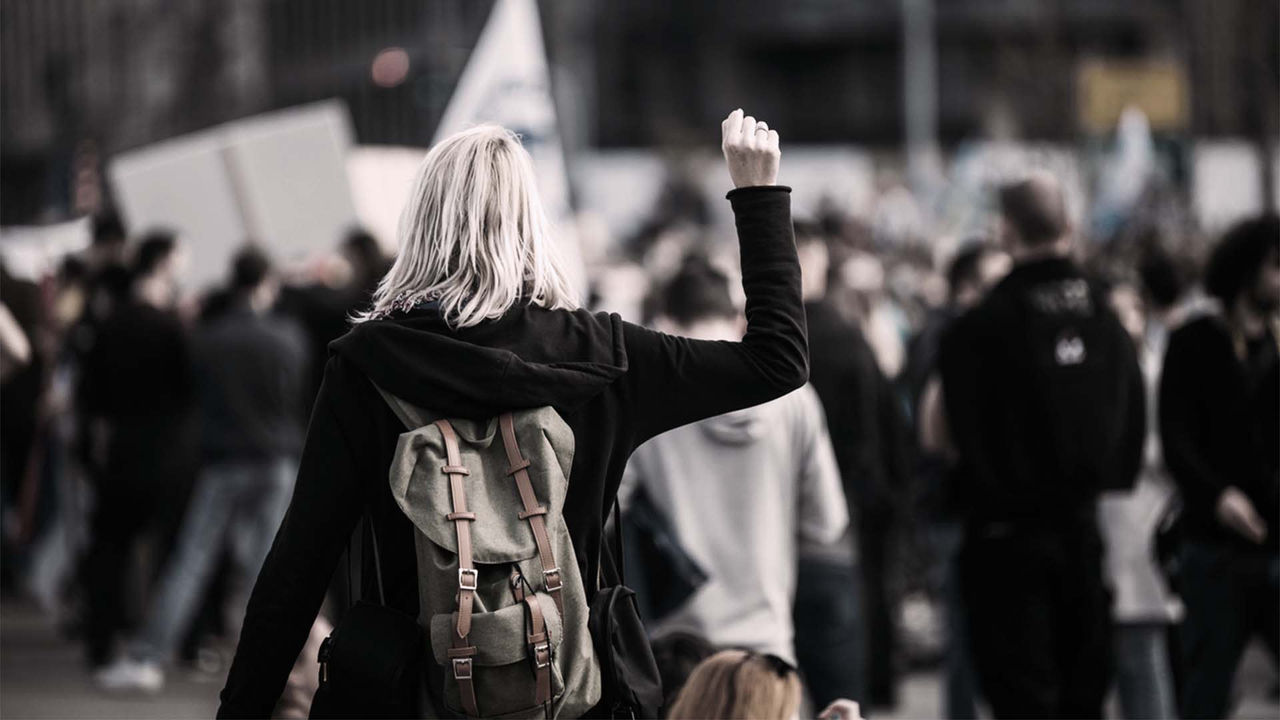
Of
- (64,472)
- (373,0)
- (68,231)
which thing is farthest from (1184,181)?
(373,0)

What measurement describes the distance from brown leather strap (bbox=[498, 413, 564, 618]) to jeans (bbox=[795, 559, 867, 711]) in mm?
3461

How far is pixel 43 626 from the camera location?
1236 cm

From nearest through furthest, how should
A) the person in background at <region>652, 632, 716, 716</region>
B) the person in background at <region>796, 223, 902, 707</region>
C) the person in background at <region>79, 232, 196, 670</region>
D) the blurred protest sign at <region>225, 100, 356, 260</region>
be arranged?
the person in background at <region>652, 632, 716, 716</region> → the person in background at <region>796, 223, 902, 707</region> → the person in background at <region>79, 232, 196, 670</region> → the blurred protest sign at <region>225, 100, 356, 260</region>

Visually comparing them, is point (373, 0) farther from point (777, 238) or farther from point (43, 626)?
point (777, 238)

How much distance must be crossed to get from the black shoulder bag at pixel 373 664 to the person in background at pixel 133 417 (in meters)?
6.86

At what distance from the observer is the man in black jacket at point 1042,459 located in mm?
5945

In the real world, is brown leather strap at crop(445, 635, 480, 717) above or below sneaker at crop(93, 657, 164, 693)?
above

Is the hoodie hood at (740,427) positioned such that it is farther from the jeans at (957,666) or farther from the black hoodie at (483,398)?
the black hoodie at (483,398)

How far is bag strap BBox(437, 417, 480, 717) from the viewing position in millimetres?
3309

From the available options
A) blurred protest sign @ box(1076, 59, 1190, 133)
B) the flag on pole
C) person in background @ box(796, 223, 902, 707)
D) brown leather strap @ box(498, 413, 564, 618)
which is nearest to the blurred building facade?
blurred protest sign @ box(1076, 59, 1190, 133)

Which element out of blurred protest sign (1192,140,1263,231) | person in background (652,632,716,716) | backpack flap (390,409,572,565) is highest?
backpack flap (390,409,572,565)

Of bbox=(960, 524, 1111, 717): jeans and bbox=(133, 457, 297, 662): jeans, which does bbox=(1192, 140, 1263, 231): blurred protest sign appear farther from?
bbox=(960, 524, 1111, 717): jeans

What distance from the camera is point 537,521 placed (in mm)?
3373

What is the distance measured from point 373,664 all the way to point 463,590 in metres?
0.22
